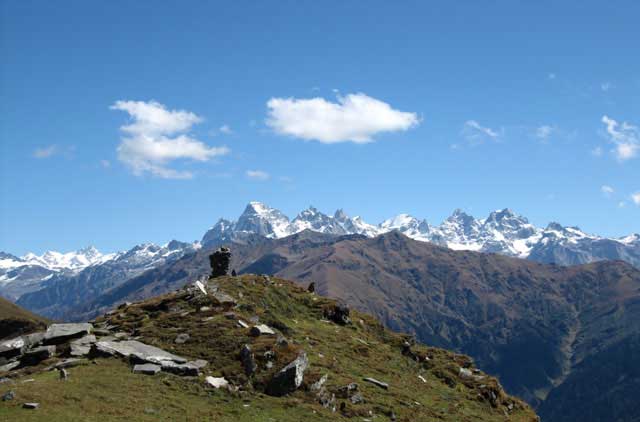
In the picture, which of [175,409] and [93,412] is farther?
[175,409]

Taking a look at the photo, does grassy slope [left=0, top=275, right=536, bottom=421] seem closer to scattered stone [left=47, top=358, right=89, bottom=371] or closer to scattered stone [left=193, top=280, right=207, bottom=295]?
scattered stone [left=47, top=358, right=89, bottom=371]

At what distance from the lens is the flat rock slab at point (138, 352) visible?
4828 centimetres

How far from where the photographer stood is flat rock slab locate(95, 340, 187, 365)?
158 ft

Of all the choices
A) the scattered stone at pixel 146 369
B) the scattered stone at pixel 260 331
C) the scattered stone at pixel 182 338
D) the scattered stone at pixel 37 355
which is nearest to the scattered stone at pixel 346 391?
the scattered stone at pixel 260 331

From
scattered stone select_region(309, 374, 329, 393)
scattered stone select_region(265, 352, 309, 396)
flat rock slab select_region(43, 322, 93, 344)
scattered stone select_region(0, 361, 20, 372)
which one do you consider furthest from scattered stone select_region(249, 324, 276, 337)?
scattered stone select_region(0, 361, 20, 372)

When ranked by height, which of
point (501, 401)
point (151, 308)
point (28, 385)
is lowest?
point (501, 401)

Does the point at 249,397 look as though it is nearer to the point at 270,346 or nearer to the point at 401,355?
the point at 270,346

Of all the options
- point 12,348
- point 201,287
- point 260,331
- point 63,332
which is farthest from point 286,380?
point 201,287

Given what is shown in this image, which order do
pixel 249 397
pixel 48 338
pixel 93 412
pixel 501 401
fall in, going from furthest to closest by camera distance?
pixel 501 401 < pixel 48 338 < pixel 249 397 < pixel 93 412

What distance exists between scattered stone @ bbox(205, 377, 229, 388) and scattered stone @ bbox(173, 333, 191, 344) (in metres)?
7.80

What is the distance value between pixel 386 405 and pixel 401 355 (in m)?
21.1

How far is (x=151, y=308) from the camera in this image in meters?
65.4

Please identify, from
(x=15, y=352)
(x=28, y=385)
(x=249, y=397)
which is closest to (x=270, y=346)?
(x=249, y=397)

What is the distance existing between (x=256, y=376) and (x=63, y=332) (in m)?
19.8
